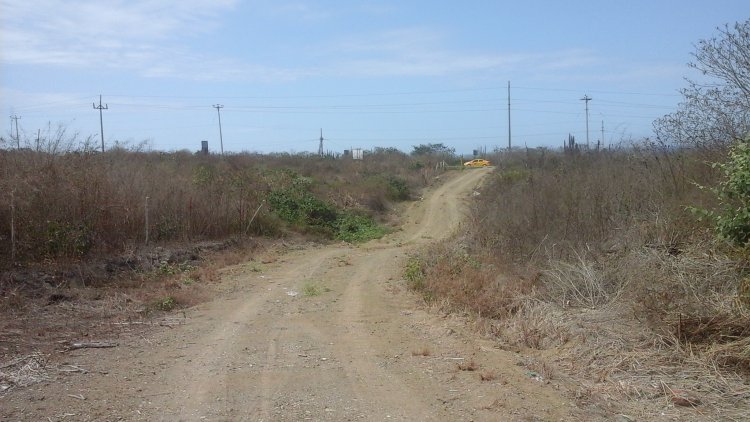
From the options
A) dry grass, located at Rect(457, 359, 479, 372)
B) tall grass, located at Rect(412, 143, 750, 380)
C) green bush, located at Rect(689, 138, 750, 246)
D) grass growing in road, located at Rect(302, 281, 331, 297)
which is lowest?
grass growing in road, located at Rect(302, 281, 331, 297)

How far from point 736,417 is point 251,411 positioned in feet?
15.2

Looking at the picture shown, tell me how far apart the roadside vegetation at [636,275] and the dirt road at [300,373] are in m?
0.75

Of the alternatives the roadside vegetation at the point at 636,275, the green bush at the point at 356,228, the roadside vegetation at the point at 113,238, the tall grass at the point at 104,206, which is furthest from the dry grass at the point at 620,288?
the green bush at the point at 356,228

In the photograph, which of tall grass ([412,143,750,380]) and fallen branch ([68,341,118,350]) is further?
fallen branch ([68,341,118,350])

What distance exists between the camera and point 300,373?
24.8 feet

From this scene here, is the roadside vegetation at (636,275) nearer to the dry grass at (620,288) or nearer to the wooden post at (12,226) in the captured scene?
the dry grass at (620,288)

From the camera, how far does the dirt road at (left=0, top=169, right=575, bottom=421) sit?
6.23m

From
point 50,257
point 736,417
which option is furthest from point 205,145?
point 736,417

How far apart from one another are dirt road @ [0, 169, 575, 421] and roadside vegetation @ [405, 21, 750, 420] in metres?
0.75

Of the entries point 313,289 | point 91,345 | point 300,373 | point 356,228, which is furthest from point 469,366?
point 356,228

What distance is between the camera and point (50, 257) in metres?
14.5

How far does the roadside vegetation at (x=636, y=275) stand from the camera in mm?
7105

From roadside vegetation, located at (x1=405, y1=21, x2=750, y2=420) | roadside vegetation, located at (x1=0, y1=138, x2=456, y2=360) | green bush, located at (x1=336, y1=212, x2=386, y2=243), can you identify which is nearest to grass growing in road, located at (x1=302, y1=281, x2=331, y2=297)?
roadside vegetation, located at (x1=0, y1=138, x2=456, y2=360)

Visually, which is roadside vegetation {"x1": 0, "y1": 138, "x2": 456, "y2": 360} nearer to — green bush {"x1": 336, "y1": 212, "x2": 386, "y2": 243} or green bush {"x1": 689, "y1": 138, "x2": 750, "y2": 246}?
green bush {"x1": 336, "y1": 212, "x2": 386, "y2": 243}
